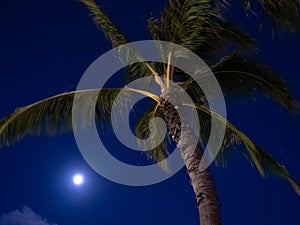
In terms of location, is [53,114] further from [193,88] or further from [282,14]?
[282,14]

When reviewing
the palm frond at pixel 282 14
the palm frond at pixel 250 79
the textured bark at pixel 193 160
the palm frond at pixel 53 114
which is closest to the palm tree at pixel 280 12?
the palm frond at pixel 282 14

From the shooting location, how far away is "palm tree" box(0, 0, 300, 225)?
290 inches

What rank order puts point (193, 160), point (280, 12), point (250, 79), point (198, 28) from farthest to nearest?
point (250, 79), point (198, 28), point (193, 160), point (280, 12)

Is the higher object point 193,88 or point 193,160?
point 193,88

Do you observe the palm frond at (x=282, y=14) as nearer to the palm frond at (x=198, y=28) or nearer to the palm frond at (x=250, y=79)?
the palm frond at (x=198, y=28)


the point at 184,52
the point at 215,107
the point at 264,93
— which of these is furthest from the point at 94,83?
the point at 264,93

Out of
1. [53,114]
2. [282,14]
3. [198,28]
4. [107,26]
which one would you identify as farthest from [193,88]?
[282,14]

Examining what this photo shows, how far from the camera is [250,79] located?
343 inches

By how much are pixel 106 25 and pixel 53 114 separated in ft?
6.38

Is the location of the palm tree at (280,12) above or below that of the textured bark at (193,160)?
above

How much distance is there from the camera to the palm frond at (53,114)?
746 cm

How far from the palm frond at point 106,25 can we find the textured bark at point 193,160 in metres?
1.43

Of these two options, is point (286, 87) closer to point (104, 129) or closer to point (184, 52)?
point (184, 52)

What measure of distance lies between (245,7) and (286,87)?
11.4 ft
